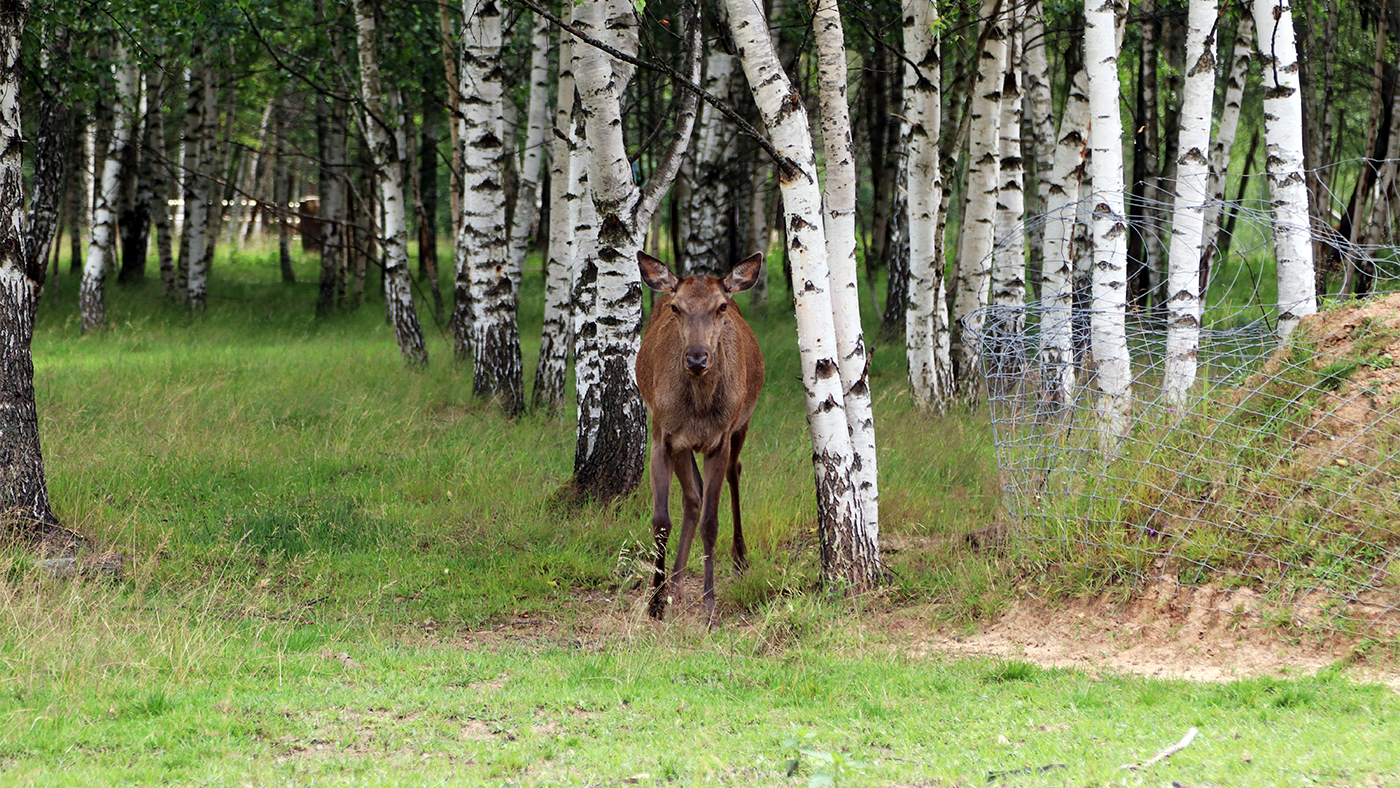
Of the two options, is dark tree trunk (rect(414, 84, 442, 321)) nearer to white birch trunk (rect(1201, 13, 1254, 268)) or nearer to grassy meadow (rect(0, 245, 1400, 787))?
grassy meadow (rect(0, 245, 1400, 787))

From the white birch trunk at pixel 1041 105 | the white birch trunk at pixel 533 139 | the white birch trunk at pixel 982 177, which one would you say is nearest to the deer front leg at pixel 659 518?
the white birch trunk at pixel 982 177

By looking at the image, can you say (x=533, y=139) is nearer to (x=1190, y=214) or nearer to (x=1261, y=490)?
(x=1190, y=214)

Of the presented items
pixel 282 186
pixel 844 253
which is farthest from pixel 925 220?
pixel 282 186

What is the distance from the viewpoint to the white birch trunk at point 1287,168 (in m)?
7.97

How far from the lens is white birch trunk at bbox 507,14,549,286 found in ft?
40.9

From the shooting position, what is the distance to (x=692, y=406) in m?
7.24

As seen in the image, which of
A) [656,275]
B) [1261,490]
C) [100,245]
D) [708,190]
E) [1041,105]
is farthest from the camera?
[100,245]

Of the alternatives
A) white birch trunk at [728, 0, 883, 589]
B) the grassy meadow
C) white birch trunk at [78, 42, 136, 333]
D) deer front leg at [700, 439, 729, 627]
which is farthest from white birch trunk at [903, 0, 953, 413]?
white birch trunk at [78, 42, 136, 333]

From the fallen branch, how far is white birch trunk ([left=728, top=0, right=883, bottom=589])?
2557 millimetres

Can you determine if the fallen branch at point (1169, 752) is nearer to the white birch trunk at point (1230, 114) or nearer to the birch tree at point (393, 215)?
the white birch trunk at point (1230, 114)

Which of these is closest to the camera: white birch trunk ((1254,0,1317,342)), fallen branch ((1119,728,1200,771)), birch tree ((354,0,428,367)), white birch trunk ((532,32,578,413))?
fallen branch ((1119,728,1200,771))

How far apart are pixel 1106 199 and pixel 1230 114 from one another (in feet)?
24.2

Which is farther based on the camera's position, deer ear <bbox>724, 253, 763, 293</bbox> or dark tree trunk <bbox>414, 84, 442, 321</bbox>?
dark tree trunk <bbox>414, 84, 442, 321</bbox>

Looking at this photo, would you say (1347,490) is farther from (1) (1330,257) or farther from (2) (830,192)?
(1) (1330,257)
